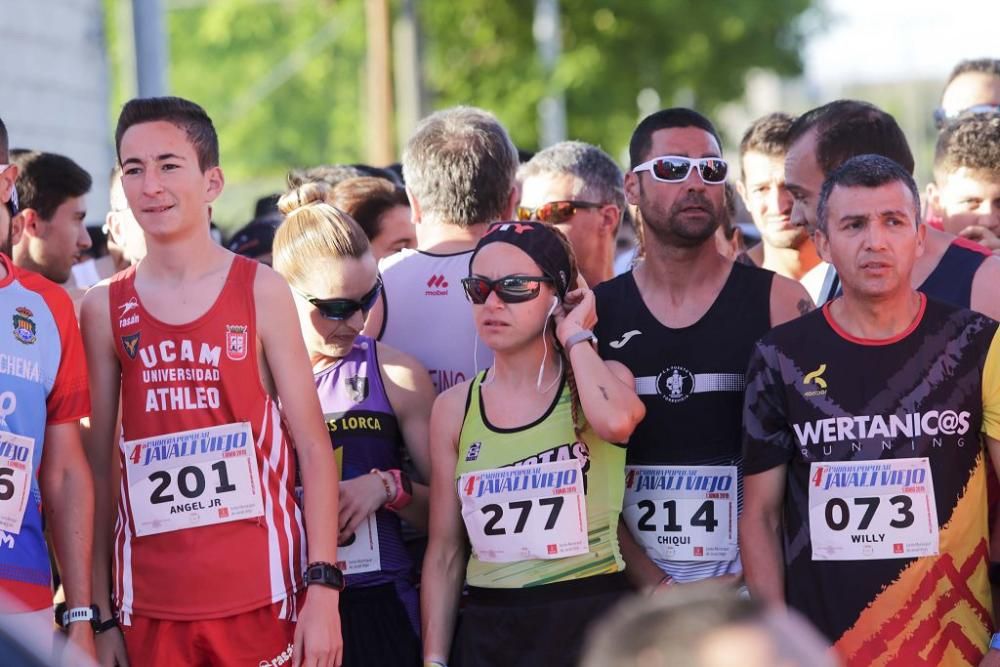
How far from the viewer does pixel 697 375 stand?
4.81 meters

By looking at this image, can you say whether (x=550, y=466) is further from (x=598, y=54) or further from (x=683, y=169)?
(x=598, y=54)

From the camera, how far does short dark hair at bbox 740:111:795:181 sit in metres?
6.70

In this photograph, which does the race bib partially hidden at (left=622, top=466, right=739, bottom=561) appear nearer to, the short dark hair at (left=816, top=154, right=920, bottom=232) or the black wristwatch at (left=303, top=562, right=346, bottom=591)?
the short dark hair at (left=816, top=154, right=920, bottom=232)

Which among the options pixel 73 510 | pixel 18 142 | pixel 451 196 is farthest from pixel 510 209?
pixel 18 142

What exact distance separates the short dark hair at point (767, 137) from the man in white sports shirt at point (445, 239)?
1.54m

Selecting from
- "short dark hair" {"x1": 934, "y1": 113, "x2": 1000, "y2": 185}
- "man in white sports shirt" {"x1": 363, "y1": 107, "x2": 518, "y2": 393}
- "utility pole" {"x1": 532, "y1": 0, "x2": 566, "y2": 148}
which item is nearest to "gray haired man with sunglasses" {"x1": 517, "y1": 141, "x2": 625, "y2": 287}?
"man in white sports shirt" {"x1": 363, "y1": 107, "x2": 518, "y2": 393}

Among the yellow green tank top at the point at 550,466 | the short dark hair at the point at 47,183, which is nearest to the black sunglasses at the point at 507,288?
the yellow green tank top at the point at 550,466

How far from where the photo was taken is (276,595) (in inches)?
173

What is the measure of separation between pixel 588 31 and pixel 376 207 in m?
22.9

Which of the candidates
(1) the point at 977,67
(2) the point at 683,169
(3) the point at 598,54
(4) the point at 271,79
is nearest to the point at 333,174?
(2) the point at 683,169

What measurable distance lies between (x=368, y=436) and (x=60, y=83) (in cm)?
794

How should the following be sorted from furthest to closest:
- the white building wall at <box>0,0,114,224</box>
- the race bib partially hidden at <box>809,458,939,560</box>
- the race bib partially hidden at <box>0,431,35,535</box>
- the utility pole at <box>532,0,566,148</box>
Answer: the utility pole at <box>532,0,566,148</box>
the white building wall at <box>0,0,114,224</box>
the race bib partially hidden at <box>809,458,939,560</box>
the race bib partially hidden at <box>0,431,35,535</box>

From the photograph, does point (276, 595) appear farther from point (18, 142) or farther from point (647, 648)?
point (18, 142)

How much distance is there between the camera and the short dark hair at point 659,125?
522 centimetres
